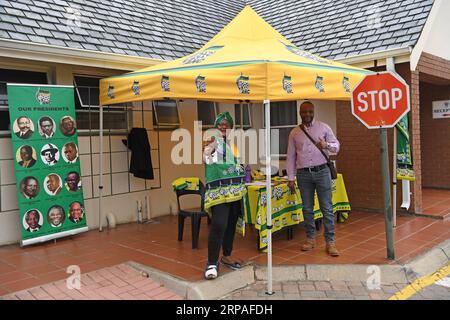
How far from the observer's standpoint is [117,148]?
23.5 ft

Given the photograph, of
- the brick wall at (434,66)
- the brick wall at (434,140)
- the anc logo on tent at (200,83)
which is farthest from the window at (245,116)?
the anc logo on tent at (200,83)

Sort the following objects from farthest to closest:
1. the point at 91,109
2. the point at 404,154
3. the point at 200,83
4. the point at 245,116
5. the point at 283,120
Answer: the point at 245,116 < the point at 283,120 < the point at 91,109 < the point at 404,154 < the point at 200,83

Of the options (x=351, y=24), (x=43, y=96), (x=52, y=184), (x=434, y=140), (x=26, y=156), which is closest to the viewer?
(x=26, y=156)

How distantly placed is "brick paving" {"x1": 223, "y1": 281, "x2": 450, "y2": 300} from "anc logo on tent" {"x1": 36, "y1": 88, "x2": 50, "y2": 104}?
3737 mm

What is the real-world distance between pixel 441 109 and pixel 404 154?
3.95 meters

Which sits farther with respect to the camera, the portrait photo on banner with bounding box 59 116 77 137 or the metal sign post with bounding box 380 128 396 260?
the portrait photo on banner with bounding box 59 116 77 137

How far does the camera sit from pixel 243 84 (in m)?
4.34

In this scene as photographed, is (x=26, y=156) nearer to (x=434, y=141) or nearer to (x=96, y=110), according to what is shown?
(x=96, y=110)

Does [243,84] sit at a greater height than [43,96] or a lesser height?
lesser

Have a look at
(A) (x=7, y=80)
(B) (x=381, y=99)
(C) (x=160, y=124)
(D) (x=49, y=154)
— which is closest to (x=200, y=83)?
(B) (x=381, y=99)

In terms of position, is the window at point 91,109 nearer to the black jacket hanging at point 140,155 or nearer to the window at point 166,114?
the black jacket hanging at point 140,155

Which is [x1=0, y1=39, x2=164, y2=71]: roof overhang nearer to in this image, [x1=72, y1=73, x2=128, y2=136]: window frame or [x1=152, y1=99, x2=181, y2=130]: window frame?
[x1=72, y1=73, x2=128, y2=136]: window frame

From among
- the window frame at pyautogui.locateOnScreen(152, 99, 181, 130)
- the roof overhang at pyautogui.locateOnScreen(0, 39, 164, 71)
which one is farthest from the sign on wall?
the roof overhang at pyautogui.locateOnScreen(0, 39, 164, 71)

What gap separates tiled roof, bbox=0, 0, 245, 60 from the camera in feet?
19.2
